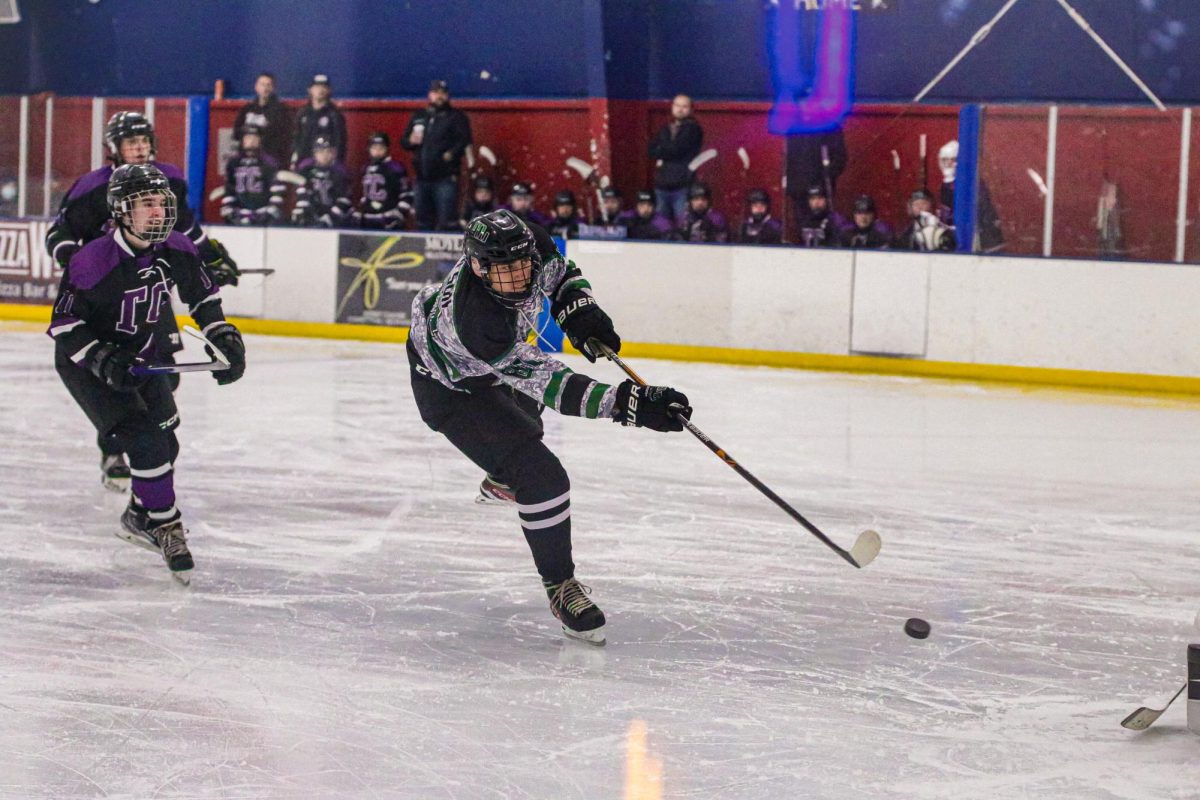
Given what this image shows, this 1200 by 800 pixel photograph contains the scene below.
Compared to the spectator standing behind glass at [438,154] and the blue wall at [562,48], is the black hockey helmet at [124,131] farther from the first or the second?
the blue wall at [562,48]

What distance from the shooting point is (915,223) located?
388 inches

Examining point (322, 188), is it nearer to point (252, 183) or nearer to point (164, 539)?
point (252, 183)

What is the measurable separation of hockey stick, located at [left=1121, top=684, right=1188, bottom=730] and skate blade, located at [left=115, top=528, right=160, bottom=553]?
2748 mm

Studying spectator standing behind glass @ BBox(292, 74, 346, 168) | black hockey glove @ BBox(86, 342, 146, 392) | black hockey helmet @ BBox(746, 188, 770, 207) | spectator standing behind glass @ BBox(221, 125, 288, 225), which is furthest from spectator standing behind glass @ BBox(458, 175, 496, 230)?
black hockey glove @ BBox(86, 342, 146, 392)

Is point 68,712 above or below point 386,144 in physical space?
below

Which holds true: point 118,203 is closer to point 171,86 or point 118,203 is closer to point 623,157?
point 623,157

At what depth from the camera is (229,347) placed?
4539mm

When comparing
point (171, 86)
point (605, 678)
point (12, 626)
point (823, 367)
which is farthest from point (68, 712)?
point (171, 86)

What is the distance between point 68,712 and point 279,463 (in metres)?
2.99

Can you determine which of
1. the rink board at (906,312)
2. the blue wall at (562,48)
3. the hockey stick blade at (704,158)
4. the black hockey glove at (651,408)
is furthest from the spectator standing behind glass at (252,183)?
the black hockey glove at (651,408)

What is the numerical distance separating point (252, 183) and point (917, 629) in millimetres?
9158

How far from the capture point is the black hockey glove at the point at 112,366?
14.2 ft

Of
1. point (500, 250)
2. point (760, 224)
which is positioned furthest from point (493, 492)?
point (760, 224)

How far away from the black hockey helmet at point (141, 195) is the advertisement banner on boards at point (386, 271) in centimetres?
639
